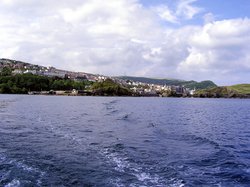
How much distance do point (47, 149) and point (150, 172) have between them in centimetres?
978

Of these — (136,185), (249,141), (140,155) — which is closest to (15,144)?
(140,155)

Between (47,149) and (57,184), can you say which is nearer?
(57,184)

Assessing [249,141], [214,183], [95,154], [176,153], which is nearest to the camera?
[214,183]

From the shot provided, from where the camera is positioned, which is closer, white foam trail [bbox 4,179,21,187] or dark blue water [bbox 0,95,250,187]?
white foam trail [bbox 4,179,21,187]

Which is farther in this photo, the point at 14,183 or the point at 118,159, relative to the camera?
the point at 118,159

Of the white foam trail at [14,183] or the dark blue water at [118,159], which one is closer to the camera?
the white foam trail at [14,183]

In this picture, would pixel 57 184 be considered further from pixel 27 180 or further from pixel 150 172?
pixel 150 172

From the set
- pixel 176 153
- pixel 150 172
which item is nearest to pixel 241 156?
pixel 176 153

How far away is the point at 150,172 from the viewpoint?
22.7 m

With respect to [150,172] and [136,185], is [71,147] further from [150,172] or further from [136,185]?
[136,185]

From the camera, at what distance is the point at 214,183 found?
69.4 ft

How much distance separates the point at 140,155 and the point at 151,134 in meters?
13.4

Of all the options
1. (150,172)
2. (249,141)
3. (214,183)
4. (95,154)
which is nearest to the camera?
(214,183)

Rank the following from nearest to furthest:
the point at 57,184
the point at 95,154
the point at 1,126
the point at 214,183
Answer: the point at 57,184, the point at 214,183, the point at 95,154, the point at 1,126
